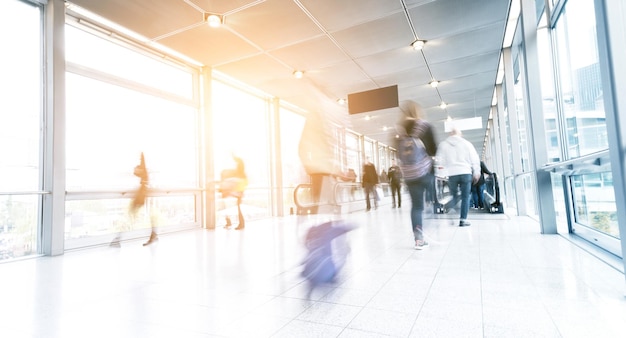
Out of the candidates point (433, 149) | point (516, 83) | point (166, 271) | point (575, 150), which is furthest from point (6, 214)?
point (516, 83)

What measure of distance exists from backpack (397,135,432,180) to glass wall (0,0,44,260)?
4.35m

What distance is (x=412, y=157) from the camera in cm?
329

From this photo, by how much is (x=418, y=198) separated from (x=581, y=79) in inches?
79.8

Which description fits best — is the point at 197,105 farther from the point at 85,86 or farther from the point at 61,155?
the point at 61,155

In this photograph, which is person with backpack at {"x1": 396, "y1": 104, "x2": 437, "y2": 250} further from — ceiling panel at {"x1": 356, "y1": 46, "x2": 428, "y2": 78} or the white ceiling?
ceiling panel at {"x1": 356, "y1": 46, "x2": 428, "y2": 78}

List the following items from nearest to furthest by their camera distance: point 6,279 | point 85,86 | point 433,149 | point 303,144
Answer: point 303,144 < point 6,279 < point 433,149 < point 85,86

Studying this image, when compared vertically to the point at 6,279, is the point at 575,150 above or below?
above

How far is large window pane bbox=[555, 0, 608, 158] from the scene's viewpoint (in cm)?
276

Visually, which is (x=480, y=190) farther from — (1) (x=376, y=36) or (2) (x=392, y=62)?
(1) (x=376, y=36)

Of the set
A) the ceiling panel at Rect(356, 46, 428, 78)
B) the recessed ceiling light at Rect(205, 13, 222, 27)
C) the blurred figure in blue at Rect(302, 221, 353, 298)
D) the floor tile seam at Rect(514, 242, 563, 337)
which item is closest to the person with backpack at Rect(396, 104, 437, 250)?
the floor tile seam at Rect(514, 242, 563, 337)

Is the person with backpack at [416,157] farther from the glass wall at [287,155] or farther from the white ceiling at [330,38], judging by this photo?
the glass wall at [287,155]

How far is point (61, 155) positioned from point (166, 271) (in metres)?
2.43

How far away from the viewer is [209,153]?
6.13 meters

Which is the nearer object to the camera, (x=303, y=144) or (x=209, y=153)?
(x=303, y=144)
